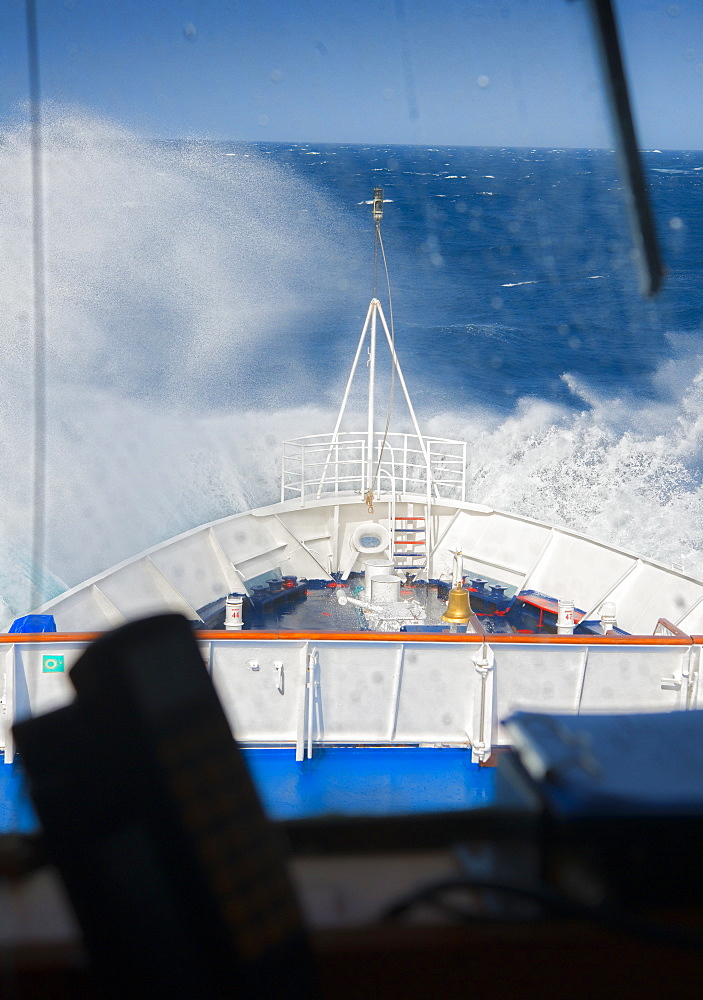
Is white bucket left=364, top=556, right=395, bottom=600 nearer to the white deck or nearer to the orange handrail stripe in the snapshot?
the white deck

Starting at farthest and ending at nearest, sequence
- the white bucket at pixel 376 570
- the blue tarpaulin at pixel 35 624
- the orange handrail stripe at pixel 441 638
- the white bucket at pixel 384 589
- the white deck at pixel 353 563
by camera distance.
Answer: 1. the white bucket at pixel 376 570
2. the white bucket at pixel 384 589
3. the white deck at pixel 353 563
4. the blue tarpaulin at pixel 35 624
5. the orange handrail stripe at pixel 441 638

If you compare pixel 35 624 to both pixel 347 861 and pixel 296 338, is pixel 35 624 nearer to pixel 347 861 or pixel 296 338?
pixel 347 861

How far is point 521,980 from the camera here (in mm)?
458

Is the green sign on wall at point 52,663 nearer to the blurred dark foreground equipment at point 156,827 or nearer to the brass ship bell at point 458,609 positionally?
the brass ship bell at point 458,609

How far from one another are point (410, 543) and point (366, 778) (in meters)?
2.32

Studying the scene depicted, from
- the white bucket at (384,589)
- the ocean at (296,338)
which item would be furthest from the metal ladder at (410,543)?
the ocean at (296,338)

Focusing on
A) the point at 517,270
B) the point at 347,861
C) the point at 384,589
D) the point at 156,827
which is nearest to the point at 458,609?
the point at 384,589

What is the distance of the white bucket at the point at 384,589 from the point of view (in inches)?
161

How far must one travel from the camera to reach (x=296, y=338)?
14.5 metres

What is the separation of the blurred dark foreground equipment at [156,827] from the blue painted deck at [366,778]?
6.65 ft

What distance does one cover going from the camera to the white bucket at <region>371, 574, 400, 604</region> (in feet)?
13.4

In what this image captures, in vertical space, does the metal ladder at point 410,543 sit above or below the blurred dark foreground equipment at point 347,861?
above

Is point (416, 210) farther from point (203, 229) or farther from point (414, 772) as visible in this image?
point (414, 772)

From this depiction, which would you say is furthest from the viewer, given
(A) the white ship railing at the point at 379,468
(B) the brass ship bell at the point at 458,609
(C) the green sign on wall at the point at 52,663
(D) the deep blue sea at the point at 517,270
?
(D) the deep blue sea at the point at 517,270
